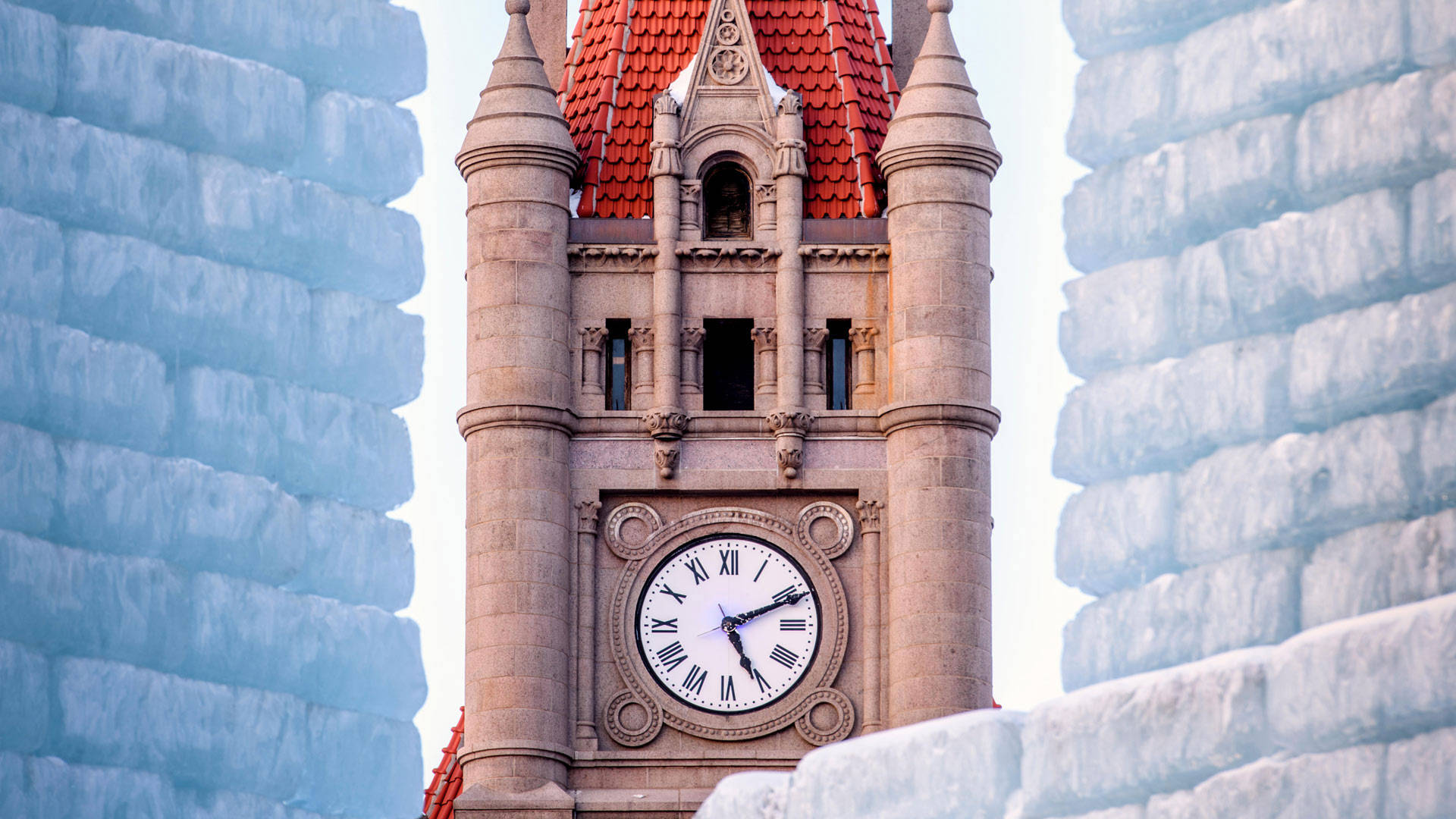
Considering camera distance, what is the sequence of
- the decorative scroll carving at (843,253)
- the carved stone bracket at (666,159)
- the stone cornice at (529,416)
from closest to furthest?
the stone cornice at (529,416) → the decorative scroll carving at (843,253) → the carved stone bracket at (666,159)

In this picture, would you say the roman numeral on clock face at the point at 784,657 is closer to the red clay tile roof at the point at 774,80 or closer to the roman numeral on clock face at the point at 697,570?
the roman numeral on clock face at the point at 697,570

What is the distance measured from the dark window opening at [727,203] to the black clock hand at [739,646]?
7.12m

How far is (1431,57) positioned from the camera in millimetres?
28500

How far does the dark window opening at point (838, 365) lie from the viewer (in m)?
64.4

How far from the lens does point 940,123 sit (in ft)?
213

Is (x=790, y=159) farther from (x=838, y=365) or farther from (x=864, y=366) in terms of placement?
(x=864, y=366)

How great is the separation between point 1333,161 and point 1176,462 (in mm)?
2584

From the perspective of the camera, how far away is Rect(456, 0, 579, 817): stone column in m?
61.6

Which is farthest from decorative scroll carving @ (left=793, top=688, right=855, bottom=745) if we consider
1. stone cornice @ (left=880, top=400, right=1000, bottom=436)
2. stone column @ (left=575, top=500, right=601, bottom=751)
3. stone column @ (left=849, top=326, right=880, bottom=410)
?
stone column @ (left=849, top=326, right=880, bottom=410)

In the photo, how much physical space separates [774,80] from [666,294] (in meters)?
5.13

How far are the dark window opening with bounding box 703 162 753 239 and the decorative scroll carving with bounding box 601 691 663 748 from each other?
26.9 feet

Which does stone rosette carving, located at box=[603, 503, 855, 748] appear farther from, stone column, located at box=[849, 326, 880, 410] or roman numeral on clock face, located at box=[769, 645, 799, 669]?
stone column, located at box=[849, 326, 880, 410]

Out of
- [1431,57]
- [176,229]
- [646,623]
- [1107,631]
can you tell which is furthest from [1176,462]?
[646,623]

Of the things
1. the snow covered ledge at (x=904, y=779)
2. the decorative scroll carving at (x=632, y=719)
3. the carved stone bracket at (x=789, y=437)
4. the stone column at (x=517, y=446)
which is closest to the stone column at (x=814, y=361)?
the carved stone bracket at (x=789, y=437)
